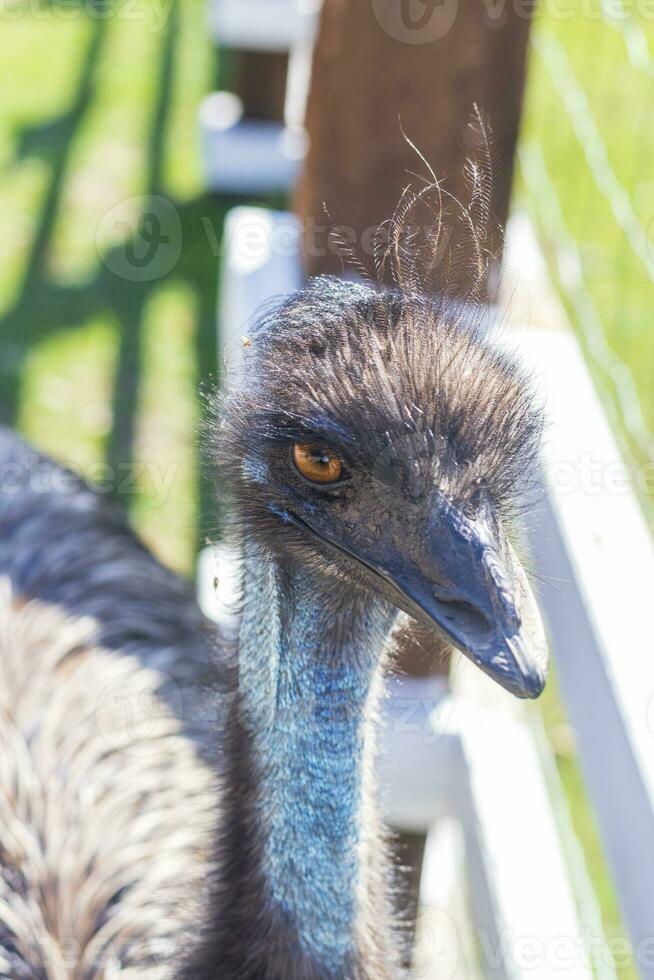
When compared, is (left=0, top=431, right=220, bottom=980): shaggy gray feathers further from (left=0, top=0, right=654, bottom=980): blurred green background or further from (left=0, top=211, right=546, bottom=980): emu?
(left=0, top=0, right=654, bottom=980): blurred green background

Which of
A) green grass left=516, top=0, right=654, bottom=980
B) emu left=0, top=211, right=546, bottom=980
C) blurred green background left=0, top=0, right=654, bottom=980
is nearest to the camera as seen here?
emu left=0, top=211, right=546, bottom=980

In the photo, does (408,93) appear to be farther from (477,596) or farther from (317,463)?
(477,596)

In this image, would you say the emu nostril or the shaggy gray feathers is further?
the shaggy gray feathers

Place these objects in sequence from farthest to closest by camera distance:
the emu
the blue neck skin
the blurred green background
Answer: the blurred green background < the blue neck skin < the emu

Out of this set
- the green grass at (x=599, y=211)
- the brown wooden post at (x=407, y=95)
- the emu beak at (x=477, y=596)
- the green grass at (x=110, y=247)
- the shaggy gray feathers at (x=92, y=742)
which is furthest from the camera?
the green grass at (x=110, y=247)

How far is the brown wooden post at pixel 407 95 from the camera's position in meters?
2.31

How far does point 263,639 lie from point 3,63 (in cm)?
469

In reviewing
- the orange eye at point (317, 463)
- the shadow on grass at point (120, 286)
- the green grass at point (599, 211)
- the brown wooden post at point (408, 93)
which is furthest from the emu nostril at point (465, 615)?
the shadow on grass at point (120, 286)

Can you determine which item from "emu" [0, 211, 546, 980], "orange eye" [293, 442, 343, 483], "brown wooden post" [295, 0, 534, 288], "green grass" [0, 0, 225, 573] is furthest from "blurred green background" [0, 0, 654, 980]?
"orange eye" [293, 442, 343, 483]

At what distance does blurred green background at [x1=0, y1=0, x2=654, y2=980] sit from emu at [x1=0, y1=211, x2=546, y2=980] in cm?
111

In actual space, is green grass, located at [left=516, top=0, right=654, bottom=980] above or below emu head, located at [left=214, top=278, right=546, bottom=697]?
above

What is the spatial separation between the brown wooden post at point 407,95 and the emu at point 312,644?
52 cm

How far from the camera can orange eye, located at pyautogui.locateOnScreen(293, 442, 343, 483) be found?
4.92 feet

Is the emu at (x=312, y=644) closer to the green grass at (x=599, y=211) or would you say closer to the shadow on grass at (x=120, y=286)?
the green grass at (x=599, y=211)
